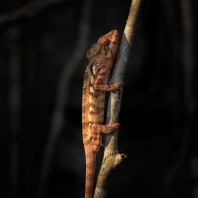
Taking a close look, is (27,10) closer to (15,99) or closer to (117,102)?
(15,99)

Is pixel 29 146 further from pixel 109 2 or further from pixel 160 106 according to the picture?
pixel 109 2

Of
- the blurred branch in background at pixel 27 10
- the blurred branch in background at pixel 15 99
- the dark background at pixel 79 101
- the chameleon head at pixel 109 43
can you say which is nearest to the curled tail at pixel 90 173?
the chameleon head at pixel 109 43

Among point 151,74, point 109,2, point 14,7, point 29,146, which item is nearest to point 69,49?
point 109,2

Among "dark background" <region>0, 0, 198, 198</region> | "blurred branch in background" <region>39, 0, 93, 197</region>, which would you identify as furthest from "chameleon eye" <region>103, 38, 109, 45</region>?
"blurred branch in background" <region>39, 0, 93, 197</region>

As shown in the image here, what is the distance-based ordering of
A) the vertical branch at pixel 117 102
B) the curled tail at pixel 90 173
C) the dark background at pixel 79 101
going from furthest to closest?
the dark background at pixel 79 101 < the curled tail at pixel 90 173 < the vertical branch at pixel 117 102

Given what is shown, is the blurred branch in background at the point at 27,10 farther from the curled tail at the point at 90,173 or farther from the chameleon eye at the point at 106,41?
the curled tail at the point at 90,173

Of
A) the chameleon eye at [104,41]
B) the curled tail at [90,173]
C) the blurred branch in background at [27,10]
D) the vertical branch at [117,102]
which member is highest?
the blurred branch in background at [27,10]
